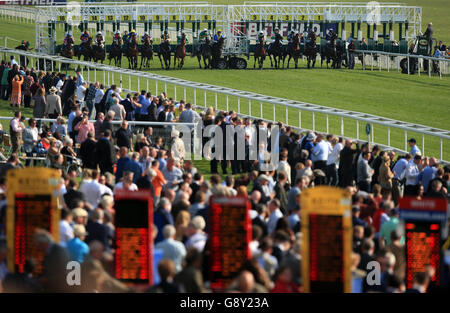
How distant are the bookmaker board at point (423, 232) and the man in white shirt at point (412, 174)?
23.4 feet

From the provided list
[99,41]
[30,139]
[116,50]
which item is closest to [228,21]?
[116,50]

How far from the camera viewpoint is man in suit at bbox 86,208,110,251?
8.97 metres

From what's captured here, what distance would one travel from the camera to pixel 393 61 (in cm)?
3319

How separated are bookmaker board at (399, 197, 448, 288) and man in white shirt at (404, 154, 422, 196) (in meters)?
7.12

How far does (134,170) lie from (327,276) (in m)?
6.81

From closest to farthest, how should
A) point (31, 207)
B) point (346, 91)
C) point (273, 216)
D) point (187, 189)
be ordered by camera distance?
point (31, 207), point (273, 216), point (187, 189), point (346, 91)

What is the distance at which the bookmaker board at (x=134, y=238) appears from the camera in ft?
24.2

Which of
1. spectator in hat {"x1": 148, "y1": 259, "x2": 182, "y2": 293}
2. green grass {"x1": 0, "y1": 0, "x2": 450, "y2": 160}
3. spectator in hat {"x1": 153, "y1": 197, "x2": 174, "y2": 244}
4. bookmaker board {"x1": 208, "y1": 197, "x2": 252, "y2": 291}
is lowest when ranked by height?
green grass {"x1": 0, "y1": 0, "x2": 450, "y2": 160}

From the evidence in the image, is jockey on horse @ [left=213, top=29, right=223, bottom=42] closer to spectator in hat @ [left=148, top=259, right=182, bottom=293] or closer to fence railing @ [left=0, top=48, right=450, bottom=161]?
fence railing @ [left=0, top=48, right=450, bottom=161]

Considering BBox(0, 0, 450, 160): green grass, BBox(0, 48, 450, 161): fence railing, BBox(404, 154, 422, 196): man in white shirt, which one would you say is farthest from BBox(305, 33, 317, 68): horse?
BBox(404, 154, 422, 196): man in white shirt

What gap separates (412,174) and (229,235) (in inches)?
305

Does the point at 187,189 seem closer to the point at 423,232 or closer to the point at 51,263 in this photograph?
the point at 51,263

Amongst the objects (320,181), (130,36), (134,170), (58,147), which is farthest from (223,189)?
(130,36)
